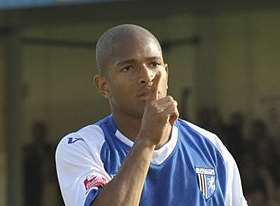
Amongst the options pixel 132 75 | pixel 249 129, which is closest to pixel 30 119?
pixel 249 129

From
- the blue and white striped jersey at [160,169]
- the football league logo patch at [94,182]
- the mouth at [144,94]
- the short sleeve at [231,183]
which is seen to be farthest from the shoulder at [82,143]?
the short sleeve at [231,183]

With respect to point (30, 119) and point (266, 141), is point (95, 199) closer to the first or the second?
point (266, 141)

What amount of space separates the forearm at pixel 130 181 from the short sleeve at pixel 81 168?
11cm

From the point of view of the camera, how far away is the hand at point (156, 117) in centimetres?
246

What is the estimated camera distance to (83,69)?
33.4ft

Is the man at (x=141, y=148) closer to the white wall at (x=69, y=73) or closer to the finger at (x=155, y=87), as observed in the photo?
the finger at (x=155, y=87)

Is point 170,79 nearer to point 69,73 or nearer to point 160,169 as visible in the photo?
point 69,73

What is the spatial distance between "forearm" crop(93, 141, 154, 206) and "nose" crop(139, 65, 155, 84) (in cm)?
20

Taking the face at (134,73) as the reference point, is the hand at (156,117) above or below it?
below

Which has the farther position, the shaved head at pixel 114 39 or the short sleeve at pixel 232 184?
the short sleeve at pixel 232 184

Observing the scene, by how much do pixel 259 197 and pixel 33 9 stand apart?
10.7 feet

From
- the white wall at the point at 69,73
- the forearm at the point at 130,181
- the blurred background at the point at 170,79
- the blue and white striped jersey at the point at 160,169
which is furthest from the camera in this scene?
the white wall at the point at 69,73

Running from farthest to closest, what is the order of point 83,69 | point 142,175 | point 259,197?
point 83,69 < point 259,197 < point 142,175

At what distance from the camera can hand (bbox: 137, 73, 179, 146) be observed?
2.46 meters
